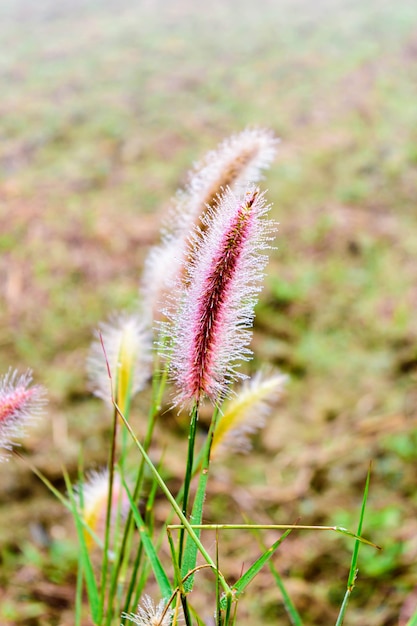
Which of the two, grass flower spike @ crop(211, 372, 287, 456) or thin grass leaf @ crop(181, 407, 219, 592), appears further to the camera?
grass flower spike @ crop(211, 372, 287, 456)

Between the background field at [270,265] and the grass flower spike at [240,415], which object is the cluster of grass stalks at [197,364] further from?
the background field at [270,265]

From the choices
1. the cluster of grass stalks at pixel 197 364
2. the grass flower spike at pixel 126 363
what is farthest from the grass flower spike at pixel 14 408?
the grass flower spike at pixel 126 363

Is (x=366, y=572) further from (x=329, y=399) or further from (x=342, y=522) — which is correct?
(x=329, y=399)

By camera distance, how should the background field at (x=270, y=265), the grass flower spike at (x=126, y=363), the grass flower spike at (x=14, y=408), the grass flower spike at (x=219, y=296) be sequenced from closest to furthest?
1. the grass flower spike at (x=219, y=296)
2. the grass flower spike at (x=14, y=408)
3. the grass flower spike at (x=126, y=363)
4. the background field at (x=270, y=265)

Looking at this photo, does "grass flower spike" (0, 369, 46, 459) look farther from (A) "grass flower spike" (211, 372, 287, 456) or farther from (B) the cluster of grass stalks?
(A) "grass flower spike" (211, 372, 287, 456)

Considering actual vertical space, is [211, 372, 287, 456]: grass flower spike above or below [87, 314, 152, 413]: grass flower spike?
below

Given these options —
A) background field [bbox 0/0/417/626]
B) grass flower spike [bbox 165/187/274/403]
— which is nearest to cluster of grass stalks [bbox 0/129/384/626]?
grass flower spike [bbox 165/187/274/403]
